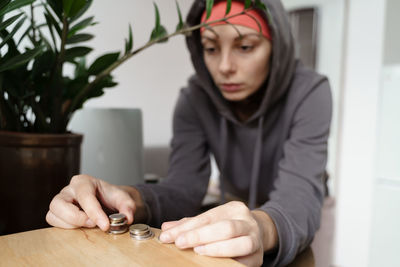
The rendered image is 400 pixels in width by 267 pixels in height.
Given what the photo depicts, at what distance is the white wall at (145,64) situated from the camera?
2.45 feet

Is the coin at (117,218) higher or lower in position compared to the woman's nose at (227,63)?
lower

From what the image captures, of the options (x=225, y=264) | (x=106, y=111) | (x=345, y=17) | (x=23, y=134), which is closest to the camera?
(x=225, y=264)

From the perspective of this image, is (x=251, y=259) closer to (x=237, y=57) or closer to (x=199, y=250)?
Result: (x=199, y=250)

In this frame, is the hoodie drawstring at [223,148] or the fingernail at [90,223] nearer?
the fingernail at [90,223]

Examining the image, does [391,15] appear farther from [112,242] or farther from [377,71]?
[112,242]

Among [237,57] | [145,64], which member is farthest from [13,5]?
[145,64]

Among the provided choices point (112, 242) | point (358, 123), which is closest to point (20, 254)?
point (112, 242)

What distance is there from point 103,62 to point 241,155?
0.44 metres

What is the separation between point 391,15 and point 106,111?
141 centimetres

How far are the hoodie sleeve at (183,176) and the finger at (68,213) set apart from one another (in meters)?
0.18

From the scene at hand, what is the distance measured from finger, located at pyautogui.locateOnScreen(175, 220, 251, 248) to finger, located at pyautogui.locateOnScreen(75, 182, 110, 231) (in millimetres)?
95

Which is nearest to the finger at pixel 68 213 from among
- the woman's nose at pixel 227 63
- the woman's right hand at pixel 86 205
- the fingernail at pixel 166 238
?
the woman's right hand at pixel 86 205

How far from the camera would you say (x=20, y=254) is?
0.90ft

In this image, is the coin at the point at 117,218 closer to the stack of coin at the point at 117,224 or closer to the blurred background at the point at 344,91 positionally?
the stack of coin at the point at 117,224
